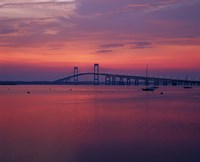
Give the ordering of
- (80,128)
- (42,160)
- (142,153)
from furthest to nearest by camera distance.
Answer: (80,128) → (142,153) → (42,160)

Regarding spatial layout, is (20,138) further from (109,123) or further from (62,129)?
(109,123)

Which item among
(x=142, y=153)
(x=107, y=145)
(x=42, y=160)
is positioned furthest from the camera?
(x=107, y=145)

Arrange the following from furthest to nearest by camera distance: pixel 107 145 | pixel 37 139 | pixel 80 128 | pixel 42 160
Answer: pixel 80 128 → pixel 37 139 → pixel 107 145 → pixel 42 160

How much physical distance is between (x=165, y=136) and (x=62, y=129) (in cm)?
391

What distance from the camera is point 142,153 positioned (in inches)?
364

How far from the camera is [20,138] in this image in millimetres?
11281

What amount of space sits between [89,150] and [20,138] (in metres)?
2.84

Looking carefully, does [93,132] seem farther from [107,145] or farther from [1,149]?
[1,149]

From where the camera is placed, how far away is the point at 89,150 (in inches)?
377

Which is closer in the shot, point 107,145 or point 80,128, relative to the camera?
point 107,145

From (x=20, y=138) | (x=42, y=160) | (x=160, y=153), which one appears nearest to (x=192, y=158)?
(x=160, y=153)

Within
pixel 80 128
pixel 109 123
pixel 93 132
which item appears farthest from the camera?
pixel 109 123

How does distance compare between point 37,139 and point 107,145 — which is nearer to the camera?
point 107,145

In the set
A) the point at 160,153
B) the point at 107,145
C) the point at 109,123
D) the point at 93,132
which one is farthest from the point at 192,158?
the point at 109,123
